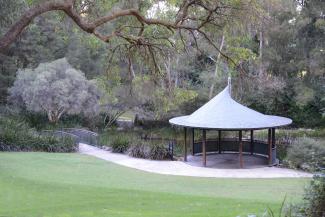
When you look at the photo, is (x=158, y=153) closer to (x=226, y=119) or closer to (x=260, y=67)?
(x=226, y=119)

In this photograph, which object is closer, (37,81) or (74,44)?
(37,81)

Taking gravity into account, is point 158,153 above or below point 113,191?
below

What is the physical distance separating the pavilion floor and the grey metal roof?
1969mm

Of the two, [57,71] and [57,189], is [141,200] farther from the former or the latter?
[57,71]

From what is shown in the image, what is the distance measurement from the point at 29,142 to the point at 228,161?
10.1m

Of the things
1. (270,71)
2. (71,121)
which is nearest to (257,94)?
(270,71)

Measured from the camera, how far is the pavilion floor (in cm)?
2194

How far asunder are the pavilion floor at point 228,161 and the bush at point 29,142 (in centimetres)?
642

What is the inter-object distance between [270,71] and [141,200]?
2310 cm

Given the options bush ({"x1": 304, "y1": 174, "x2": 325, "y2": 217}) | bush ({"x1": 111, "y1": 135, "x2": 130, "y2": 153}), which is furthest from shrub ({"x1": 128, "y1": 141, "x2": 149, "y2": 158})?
bush ({"x1": 304, "y1": 174, "x2": 325, "y2": 217})

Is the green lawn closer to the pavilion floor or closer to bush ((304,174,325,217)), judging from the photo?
bush ((304,174,325,217))

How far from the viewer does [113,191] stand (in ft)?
40.8

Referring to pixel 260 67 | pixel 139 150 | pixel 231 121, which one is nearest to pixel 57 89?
pixel 139 150

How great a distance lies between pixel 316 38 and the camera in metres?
30.9
